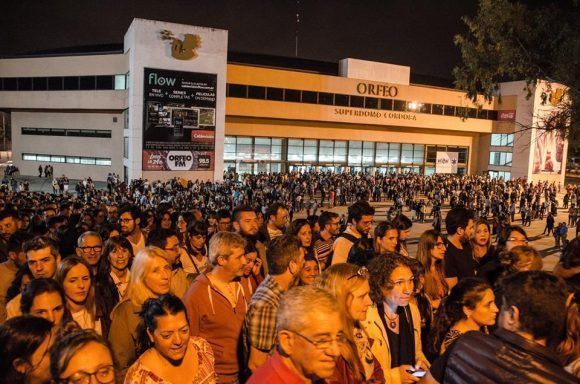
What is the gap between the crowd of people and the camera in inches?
81.4

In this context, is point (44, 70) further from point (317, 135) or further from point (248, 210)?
point (248, 210)

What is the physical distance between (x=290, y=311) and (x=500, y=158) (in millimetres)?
52846

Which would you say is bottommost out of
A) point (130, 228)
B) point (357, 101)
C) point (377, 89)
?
point (130, 228)

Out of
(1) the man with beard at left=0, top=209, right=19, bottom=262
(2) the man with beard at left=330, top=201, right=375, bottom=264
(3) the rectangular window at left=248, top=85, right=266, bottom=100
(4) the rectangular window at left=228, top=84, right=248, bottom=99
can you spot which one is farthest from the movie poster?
(1) the man with beard at left=0, top=209, right=19, bottom=262

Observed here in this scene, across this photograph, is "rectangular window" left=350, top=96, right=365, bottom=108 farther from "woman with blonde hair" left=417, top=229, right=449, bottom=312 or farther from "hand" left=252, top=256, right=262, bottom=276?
"hand" left=252, top=256, right=262, bottom=276

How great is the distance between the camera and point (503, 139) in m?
49.0

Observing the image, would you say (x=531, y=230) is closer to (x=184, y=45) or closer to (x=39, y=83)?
(x=184, y=45)

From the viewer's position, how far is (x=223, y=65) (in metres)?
33.2

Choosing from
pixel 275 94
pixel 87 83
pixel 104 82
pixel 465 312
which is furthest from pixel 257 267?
pixel 87 83

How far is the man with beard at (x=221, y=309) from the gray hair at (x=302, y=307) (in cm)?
151

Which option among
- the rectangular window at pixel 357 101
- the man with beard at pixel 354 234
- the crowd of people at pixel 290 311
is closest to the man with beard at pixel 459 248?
the crowd of people at pixel 290 311

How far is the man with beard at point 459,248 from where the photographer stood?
5434 mm

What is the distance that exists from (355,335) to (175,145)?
3028 centimetres

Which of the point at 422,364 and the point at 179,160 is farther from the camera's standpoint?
the point at 179,160
